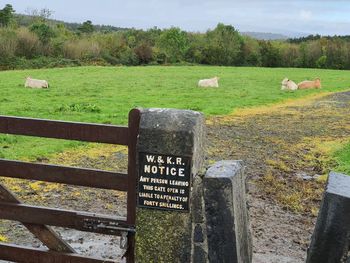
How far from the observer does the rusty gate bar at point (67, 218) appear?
5.27 metres

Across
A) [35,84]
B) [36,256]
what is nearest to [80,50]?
[35,84]

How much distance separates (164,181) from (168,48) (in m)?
60.2

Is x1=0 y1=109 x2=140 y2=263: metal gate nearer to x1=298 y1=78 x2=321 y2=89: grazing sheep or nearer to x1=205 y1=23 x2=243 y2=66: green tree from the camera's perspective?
x1=298 y1=78 x2=321 y2=89: grazing sheep

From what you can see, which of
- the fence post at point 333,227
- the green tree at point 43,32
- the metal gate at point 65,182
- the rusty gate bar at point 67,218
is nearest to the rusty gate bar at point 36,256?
the metal gate at point 65,182

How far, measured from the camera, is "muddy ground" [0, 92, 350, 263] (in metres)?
7.57

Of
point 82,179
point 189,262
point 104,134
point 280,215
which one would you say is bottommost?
point 280,215

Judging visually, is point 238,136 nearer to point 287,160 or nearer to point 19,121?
point 287,160

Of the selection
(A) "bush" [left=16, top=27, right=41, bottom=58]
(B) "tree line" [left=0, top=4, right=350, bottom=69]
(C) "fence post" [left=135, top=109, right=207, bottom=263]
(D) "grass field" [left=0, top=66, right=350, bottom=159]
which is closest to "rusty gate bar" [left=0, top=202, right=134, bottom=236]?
(C) "fence post" [left=135, top=109, right=207, bottom=263]

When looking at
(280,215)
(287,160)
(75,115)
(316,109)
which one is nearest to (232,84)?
(316,109)

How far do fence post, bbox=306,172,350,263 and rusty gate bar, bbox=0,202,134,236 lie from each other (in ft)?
6.62

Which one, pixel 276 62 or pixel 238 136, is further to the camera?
pixel 276 62

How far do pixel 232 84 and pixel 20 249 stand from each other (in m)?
28.3

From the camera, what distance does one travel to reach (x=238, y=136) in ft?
50.4

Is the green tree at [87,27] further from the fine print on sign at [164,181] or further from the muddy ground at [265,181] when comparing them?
the fine print on sign at [164,181]
